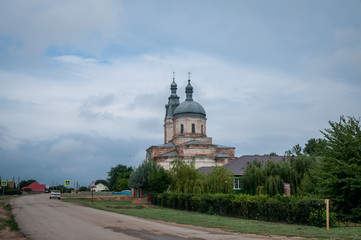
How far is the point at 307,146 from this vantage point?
3438 inches

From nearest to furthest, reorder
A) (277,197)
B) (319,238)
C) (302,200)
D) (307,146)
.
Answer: (319,238)
(302,200)
(277,197)
(307,146)

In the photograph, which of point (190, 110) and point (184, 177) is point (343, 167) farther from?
Result: point (190, 110)

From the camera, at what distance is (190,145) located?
57.6 metres

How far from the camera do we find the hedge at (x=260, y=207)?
17.4 meters

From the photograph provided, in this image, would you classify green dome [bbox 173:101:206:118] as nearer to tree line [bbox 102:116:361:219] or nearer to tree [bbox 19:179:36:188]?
tree line [bbox 102:116:361:219]

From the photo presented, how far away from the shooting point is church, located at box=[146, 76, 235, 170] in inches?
2271

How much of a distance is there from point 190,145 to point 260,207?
124 ft

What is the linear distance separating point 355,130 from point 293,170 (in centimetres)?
1115

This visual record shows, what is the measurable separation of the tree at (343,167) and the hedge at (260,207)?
2.64 metres

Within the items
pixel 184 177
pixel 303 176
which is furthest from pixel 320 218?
pixel 184 177

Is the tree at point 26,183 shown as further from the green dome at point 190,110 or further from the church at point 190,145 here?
the green dome at point 190,110

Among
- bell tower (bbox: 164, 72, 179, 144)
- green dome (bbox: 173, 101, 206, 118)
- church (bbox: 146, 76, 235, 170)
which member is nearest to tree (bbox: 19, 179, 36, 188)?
bell tower (bbox: 164, 72, 179, 144)

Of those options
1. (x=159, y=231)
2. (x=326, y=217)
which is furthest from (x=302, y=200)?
(x=159, y=231)

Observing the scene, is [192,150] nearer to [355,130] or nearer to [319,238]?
[355,130]
